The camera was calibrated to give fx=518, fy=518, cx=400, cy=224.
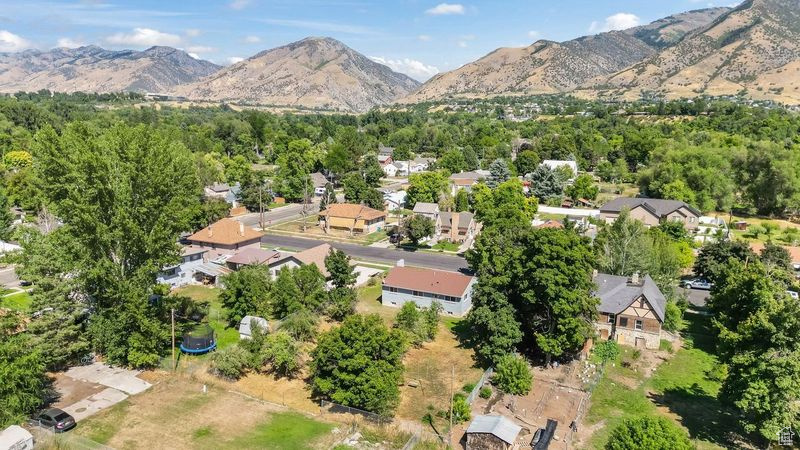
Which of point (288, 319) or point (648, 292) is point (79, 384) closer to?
point (288, 319)

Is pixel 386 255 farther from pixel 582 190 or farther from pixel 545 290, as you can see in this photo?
pixel 582 190

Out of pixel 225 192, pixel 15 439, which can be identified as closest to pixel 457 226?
pixel 225 192

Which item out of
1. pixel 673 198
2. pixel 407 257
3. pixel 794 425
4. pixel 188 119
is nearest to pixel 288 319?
pixel 407 257

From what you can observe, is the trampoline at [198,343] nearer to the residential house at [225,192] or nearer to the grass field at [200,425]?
the grass field at [200,425]

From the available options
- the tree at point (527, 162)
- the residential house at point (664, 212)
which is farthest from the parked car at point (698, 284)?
the tree at point (527, 162)

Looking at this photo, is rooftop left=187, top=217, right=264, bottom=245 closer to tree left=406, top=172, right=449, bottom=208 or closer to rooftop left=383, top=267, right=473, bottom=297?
rooftop left=383, top=267, right=473, bottom=297

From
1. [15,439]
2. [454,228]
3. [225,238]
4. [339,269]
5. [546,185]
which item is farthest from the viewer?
[546,185]
